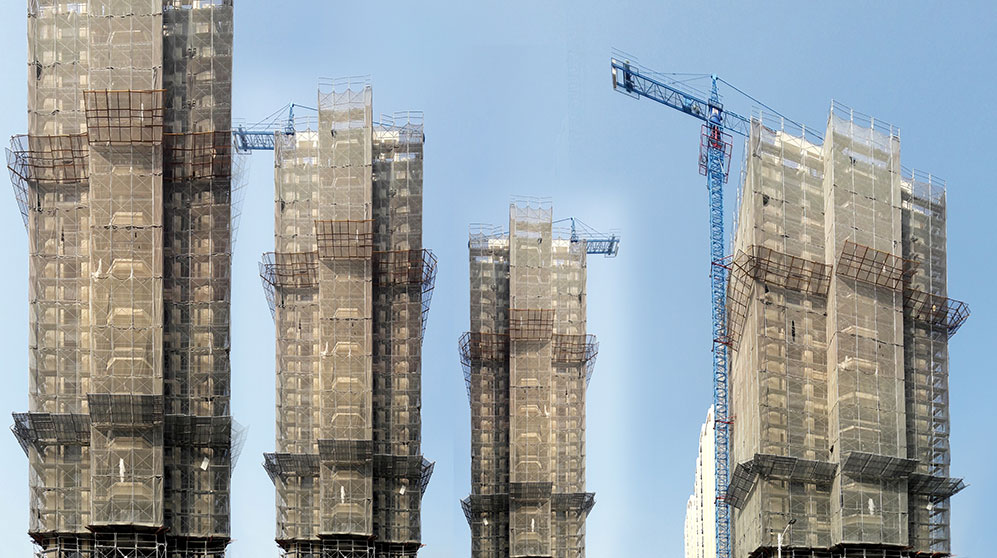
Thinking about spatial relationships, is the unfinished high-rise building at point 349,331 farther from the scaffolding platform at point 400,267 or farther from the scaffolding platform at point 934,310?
the scaffolding platform at point 934,310

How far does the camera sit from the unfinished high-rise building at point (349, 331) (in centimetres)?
8619

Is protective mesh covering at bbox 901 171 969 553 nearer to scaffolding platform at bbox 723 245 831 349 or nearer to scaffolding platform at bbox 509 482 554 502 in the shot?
scaffolding platform at bbox 723 245 831 349

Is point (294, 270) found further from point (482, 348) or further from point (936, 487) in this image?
point (936, 487)

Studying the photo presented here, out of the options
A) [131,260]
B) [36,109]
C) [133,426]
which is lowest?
[133,426]

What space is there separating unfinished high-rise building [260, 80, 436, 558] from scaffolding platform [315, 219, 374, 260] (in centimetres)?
8

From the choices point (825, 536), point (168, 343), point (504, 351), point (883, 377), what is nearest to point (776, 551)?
point (825, 536)

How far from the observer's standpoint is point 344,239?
87.3m

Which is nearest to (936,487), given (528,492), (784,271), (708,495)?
(784,271)

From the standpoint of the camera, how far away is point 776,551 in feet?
247

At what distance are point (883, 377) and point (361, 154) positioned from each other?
3294 centimetres

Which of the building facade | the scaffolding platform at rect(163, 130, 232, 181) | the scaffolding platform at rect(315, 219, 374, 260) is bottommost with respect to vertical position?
the building facade

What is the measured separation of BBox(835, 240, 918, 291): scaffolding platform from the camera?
253 ft

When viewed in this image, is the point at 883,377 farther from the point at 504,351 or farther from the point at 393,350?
the point at 504,351

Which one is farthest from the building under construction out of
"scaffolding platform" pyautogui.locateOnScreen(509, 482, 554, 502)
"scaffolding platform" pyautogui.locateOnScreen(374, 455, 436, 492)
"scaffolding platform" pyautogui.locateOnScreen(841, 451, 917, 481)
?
"scaffolding platform" pyautogui.locateOnScreen(841, 451, 917, 481)
